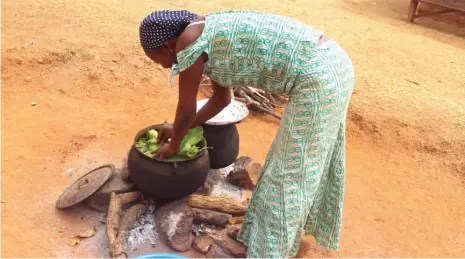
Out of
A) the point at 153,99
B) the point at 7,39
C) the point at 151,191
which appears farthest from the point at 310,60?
the point at 7,39

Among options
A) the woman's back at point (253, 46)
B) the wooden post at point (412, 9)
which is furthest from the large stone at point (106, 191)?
the wooden post at point (412, 9)

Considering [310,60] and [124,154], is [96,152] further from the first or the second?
[310,60]

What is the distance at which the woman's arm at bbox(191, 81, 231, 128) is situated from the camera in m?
2.80

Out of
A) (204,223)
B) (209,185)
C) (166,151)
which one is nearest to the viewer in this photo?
(166,151)

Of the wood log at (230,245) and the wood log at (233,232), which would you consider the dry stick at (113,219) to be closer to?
the wood log at (230,245)

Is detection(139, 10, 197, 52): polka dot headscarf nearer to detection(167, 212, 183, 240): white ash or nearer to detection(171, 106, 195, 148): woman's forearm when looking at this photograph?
detection(171, 106, 195, 148): woman's forearm

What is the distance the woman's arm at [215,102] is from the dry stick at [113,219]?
798 mm

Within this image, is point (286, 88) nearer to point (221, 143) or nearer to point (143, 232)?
point (221, 143)

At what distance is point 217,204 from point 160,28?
149 centimetres

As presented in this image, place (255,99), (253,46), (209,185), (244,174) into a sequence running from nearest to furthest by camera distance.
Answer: (253,46), (209,185), (244,174), (255,99)

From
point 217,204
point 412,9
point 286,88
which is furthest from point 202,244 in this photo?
point 412,9

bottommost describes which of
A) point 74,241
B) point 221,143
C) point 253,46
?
point 74,241

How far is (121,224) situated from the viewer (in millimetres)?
3066

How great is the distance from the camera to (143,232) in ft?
10.2
